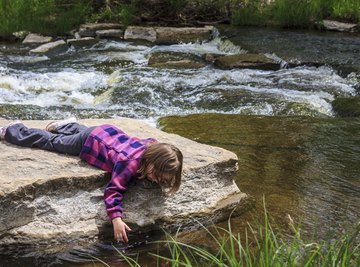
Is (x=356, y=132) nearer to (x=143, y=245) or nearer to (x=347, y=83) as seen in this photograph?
(x=347, y=83)

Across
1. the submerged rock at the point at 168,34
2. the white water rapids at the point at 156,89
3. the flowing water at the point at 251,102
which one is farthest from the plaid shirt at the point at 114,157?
the submerged rock at the point at 168,34

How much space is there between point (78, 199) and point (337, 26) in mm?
11405

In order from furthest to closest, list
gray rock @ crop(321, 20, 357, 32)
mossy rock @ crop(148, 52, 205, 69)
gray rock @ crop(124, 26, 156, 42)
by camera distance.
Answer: gray rock @ crop(124, 26, 156, 42), gray rock @ crop(321, 20, 357, 32), mossy rock @ crop(148, 52, 205, 69)

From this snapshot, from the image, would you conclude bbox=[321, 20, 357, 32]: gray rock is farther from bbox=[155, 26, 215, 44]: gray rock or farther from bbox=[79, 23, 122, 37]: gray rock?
bbox=[79, 23, 122, 37]: gray rock

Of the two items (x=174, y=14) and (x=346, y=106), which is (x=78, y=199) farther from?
(x=174, y=14)

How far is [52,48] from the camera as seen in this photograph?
1237 centimetres

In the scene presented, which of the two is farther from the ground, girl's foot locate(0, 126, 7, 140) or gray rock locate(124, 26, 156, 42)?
girl's foot locate(0, 126, 7, 140)

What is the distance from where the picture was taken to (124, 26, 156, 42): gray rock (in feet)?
45.0

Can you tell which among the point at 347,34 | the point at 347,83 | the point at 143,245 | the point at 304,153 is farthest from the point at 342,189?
the point at 347,34

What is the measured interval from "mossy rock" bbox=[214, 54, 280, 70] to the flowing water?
197 millimetres

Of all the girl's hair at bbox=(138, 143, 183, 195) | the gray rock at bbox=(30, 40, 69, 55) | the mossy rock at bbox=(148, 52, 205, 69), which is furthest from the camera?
the gray rock at bbox=(30, 40, 69, 55)

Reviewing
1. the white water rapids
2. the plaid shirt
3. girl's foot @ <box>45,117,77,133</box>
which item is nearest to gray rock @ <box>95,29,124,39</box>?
the white water rapids

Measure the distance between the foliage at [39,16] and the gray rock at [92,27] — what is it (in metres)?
0.57

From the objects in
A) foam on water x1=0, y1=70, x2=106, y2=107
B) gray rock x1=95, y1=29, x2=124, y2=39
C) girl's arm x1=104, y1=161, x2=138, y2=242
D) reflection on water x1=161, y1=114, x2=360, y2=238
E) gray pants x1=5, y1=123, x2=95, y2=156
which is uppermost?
gray pants x1=5, y1=123, x2=95, y2=156
